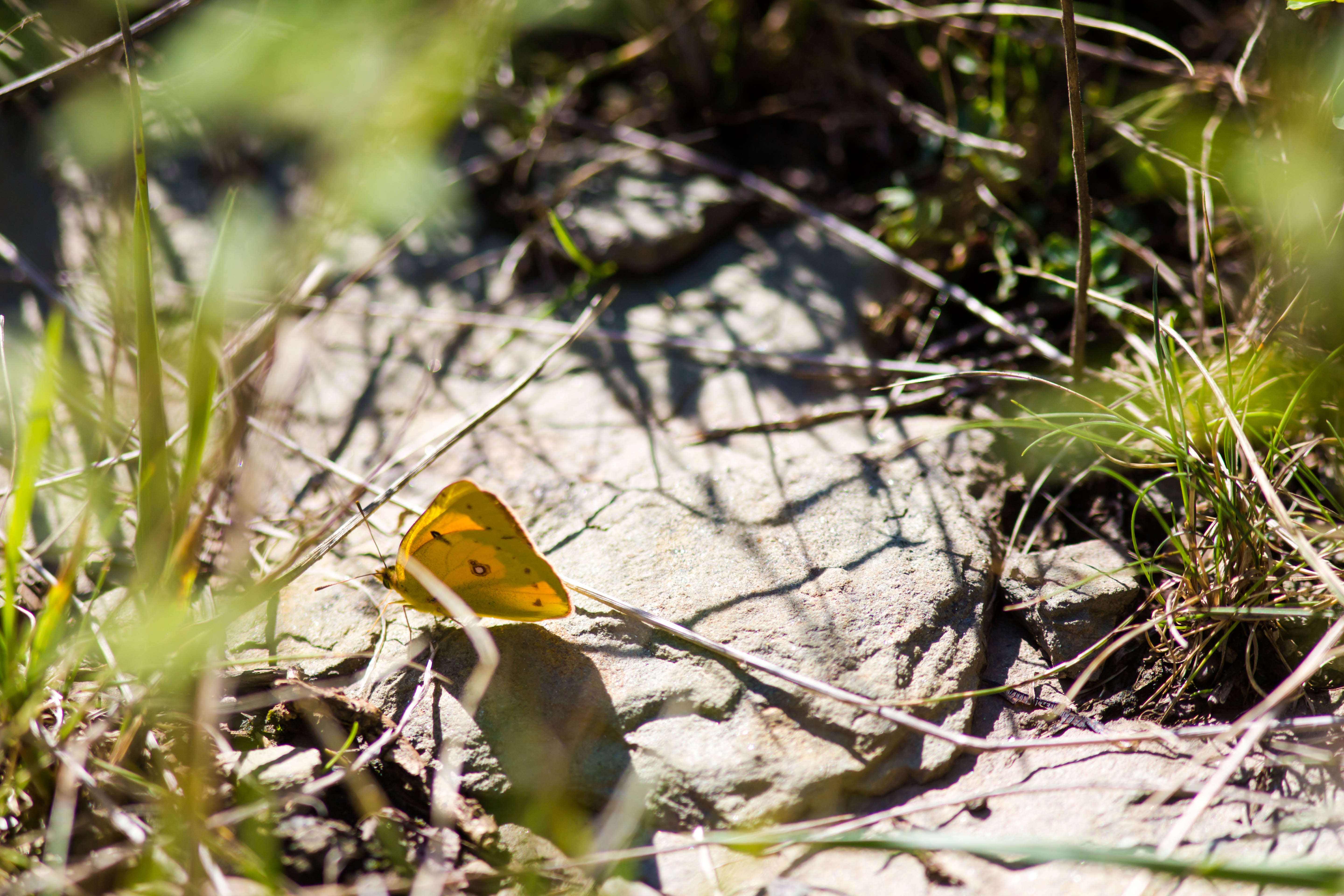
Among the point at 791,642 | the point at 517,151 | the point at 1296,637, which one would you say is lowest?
the point at 1296,637

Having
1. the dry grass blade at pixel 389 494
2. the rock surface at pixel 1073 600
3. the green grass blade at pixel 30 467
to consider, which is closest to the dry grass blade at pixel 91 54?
the green grass blade at pixel 30 467

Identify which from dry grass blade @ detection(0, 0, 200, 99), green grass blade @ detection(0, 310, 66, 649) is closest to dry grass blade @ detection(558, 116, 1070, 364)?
dry grass blade @ detection(0, 0, 200, 99)

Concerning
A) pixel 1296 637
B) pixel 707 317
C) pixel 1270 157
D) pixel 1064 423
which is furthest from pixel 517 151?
pixel 1296 637

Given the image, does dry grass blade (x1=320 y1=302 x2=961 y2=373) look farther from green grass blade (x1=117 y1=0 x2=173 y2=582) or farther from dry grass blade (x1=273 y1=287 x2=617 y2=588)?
green grass blade (x1=117 y1=0 x2=173 y2=582)

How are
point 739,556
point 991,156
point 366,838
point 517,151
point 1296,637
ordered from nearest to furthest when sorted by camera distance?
1. point 366,838
2. point 1296,637
3. point 739,556
4. point 991,156
5. point 517,151

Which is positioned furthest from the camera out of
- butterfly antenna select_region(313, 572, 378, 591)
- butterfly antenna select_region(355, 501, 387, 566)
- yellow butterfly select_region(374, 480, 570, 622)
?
butterfly antenna select_region(313, 572, 378, 591)

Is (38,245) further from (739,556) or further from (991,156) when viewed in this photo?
(991,156)

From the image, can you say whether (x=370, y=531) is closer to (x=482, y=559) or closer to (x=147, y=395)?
(x=482, y=559)
